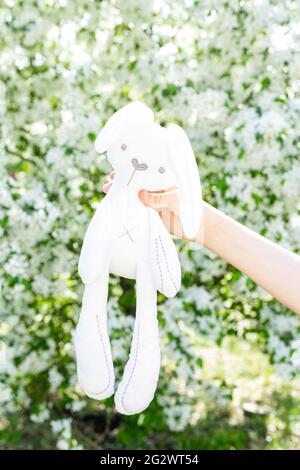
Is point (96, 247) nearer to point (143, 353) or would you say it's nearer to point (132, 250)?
point (132, 250)

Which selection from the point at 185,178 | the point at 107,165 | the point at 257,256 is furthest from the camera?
the point at 107,165

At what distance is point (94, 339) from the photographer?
2.31 metres

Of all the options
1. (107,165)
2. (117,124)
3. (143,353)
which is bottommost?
(107,165)

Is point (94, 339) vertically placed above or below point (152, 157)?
below

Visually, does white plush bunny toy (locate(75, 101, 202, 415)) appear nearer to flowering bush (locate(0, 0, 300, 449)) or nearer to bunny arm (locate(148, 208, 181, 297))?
bunny arm (locate(148, 208, 181, 297))

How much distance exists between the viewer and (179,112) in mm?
4160

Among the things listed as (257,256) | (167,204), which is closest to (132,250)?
(167,204)

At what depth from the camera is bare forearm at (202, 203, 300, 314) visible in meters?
2.33

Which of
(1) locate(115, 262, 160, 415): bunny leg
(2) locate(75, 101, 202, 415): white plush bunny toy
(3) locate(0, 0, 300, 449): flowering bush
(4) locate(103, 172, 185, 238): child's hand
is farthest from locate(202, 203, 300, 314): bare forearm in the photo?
(3) locate(0, 0, 300, 449): flowering bush

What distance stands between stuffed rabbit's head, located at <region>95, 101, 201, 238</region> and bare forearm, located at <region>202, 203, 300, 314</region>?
0.26 meters

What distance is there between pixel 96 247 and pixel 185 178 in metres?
0.40

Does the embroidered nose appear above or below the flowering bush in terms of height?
above

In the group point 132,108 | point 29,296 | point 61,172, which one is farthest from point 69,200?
point 132,108
